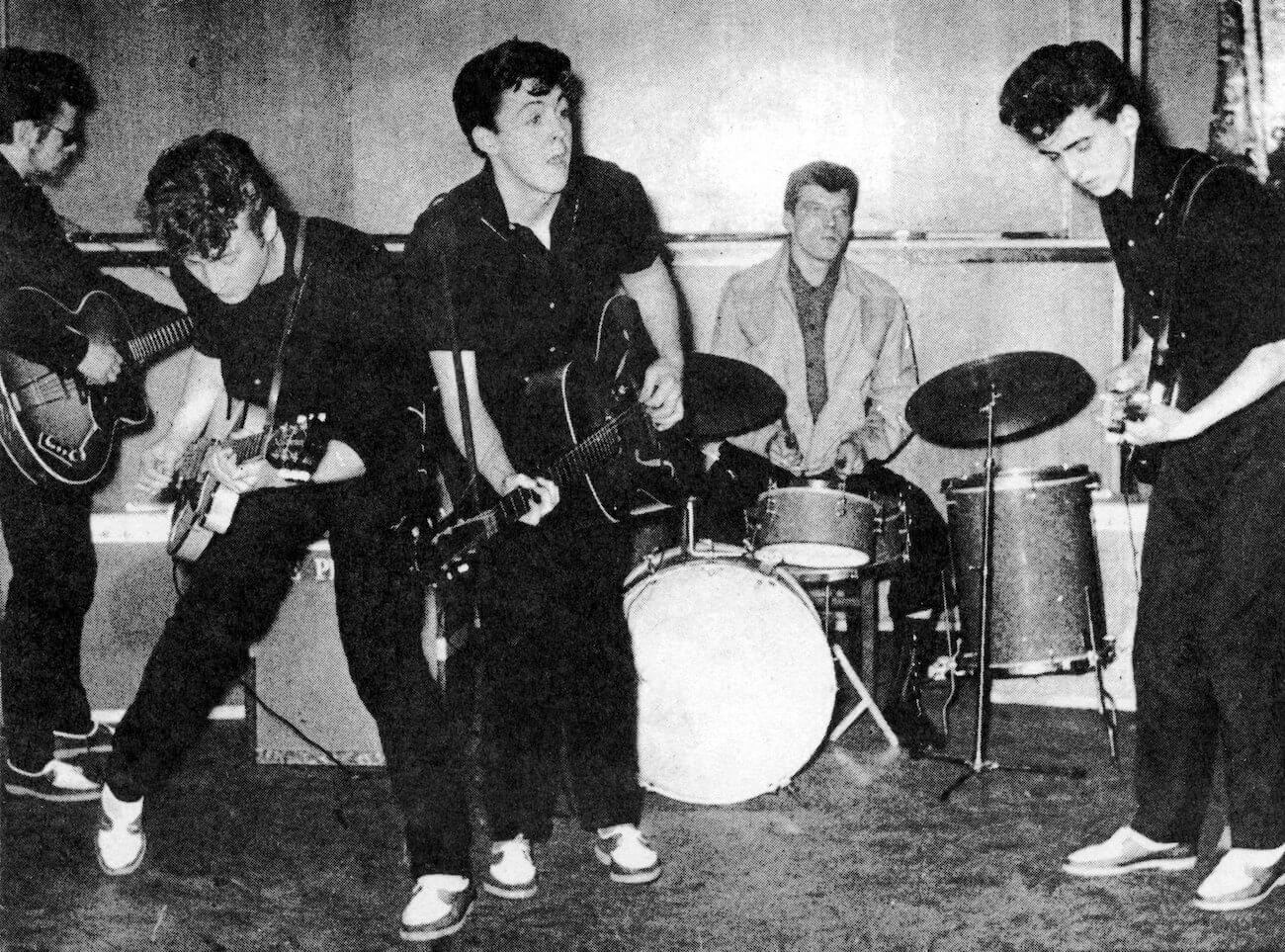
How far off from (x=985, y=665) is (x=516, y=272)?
230 cm

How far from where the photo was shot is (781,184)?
6125mm

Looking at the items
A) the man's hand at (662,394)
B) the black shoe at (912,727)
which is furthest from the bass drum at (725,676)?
A: the black shoe at (912,727)

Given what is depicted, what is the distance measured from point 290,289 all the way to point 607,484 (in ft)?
3.27

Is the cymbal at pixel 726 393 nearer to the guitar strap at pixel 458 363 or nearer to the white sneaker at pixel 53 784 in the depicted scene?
the guitar strap at pixel 458 363

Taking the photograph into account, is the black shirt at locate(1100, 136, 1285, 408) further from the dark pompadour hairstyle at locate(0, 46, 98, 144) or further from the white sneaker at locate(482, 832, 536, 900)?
the dark pompadour hairstyle at locate(0, 46, 98, 144)

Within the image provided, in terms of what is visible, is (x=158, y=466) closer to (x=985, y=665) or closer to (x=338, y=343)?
(x=338, y=343)

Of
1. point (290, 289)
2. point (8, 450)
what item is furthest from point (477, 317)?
point (8, 450)

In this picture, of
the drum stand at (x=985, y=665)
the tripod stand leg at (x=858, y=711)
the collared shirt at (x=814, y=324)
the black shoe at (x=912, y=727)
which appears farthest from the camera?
the collared shirt at (x=814, y=324)

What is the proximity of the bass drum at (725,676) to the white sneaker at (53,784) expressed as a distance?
1.98 meters

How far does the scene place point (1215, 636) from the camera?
10.3ft

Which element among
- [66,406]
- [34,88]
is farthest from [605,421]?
[34,88]

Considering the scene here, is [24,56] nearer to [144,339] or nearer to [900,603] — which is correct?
[144,339]

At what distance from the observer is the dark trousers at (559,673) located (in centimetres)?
324

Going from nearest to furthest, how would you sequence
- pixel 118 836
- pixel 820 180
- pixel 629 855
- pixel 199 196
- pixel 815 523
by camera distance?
pixel 199 196, pixel 629 855, pixel 118 836, pixel 815 523, pixel 820 180
